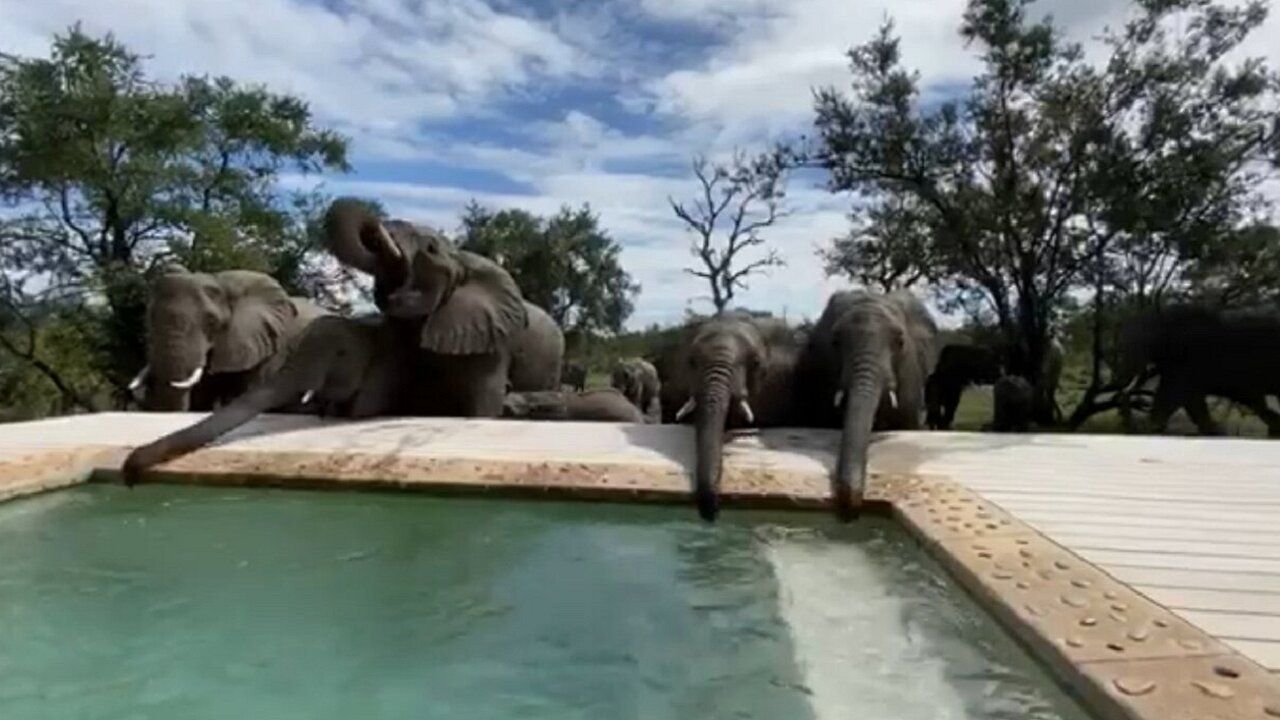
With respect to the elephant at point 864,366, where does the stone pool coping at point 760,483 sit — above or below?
below

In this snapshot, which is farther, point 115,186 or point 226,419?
point 115,186

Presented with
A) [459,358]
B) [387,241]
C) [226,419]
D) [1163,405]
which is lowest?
[226,419]

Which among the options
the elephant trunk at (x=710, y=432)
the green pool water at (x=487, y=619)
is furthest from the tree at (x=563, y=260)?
the green pool water at (x=487, y=619)

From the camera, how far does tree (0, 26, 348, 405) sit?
11.8m

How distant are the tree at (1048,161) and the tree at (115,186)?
698 cm

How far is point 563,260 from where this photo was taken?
66.8 ft

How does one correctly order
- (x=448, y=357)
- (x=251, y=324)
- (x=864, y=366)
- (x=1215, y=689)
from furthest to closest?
1. (x=251, y=324)
2. (x=448, y=357)
3. (x=864, y=366)
4. (x=1215, y=689)

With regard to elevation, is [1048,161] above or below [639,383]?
above

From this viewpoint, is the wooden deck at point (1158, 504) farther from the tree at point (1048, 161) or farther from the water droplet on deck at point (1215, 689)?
the tree at point (1048, 161)

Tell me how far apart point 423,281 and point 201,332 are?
1721mm

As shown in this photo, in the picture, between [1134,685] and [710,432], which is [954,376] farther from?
[1134,685]

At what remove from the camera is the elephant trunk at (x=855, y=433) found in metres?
3.83

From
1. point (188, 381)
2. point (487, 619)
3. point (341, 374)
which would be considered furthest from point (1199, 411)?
point (487, 619)

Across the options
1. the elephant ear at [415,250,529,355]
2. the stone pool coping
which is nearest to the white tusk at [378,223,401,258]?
the elephant ear at [415,250,529,355]
